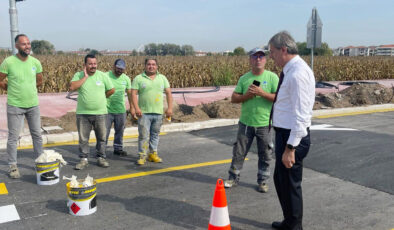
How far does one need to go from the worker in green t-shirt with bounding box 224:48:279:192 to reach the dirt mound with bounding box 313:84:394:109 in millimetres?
8306

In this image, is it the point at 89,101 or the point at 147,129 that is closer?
the point at 89,101

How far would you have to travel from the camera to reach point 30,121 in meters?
6.04

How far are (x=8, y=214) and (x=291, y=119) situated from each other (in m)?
3.45

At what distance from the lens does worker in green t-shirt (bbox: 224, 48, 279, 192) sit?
5.06 m

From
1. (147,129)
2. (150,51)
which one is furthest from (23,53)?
(150,51)

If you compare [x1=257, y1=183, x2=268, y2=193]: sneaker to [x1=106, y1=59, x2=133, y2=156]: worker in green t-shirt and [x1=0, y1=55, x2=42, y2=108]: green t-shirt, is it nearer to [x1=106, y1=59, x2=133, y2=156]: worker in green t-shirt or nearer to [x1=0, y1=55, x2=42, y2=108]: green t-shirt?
[x1=106, y1=59, x2=133, y2=156]: worker in green t-shirt

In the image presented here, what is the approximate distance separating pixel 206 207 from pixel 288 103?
6.14 feet

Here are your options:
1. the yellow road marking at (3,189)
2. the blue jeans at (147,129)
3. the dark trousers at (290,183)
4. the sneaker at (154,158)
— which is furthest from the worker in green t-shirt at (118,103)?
the dark trousers at (290,183)

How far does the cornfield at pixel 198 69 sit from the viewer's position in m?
16.9

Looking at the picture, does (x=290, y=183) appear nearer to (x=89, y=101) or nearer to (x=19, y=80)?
(x=89, y=101)

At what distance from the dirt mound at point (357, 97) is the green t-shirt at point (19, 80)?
31.9 feet

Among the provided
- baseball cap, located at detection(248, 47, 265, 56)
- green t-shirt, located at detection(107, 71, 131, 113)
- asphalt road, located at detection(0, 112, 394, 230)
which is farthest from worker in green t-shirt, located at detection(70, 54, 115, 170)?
baseball cap, located at detection(248, 47, 265, 56)

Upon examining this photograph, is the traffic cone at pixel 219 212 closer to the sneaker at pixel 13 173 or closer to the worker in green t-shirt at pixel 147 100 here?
the worker in green t-shirt at pixel 147 100

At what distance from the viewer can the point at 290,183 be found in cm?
376
